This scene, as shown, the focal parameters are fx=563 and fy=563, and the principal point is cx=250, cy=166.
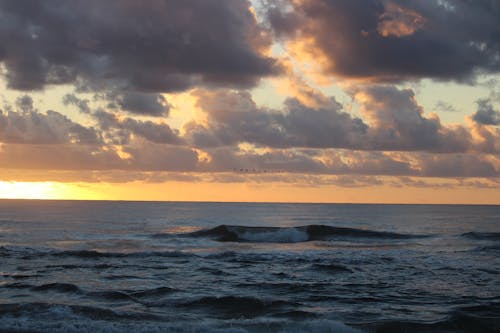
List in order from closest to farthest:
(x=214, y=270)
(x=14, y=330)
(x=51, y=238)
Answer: (x=14, y=330)
(x=214, y=270)
(x=51, y=238)

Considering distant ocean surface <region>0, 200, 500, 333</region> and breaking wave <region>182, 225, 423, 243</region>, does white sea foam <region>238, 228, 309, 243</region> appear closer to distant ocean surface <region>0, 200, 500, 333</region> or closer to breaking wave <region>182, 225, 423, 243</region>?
breaking wave <region>182, 225, 423, 243</region>

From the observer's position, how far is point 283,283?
2816 cm

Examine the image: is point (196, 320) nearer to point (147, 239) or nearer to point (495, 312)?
point (495, 312)

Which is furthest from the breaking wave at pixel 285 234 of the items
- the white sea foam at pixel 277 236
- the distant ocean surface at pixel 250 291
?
the distant ocean surface at pixel 250 291

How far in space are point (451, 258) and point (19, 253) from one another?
30.6 meters

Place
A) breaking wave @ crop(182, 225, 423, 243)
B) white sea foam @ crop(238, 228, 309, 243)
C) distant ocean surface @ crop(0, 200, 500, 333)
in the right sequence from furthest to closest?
1. breaking wave @ crop(182, 225, 423, 243)
2. white sea foam @ crop(238, 228, 309, 243)
3. distant ocean surface @ crop(0, 200, 500, 333)

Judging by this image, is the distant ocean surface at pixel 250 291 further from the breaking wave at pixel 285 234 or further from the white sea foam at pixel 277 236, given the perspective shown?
the breaking wave at pixel 285 234

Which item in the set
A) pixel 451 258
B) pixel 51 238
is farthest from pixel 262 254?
pixel 51 238

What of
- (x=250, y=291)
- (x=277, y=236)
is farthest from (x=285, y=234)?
(x=250, y=291)

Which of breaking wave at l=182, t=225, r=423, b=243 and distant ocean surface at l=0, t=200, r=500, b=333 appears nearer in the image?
distant ocean surface at l=0, t=200, r=500, b=333

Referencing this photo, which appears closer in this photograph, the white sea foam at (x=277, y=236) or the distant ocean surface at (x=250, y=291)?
the distant ocean surface at (x=250, y=291)

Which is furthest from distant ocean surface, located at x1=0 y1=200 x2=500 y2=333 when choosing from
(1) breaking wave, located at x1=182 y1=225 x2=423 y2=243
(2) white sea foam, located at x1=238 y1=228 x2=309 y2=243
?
(1) breaking wave, located at x1=182 y1=225 x2=423 y2=243

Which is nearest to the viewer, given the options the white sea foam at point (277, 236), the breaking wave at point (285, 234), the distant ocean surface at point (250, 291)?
the distant ocean surface at point (250, 291)

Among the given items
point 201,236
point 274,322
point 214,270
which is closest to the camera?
point 274,322
